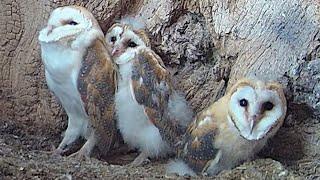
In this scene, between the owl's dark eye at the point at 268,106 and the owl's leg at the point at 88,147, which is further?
the owl's leg at the point at 88,147

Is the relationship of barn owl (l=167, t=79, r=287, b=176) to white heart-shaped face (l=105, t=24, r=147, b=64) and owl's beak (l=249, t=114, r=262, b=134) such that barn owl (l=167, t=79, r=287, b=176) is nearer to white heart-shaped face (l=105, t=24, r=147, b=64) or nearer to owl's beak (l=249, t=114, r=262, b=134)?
owl's beak (l=249, t=114, r=262, b=134)

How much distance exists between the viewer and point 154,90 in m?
2.65

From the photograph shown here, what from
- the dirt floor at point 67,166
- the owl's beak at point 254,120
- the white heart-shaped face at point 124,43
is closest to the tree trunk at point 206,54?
the dirt floor at point 67,166

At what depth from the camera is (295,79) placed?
2607 mm

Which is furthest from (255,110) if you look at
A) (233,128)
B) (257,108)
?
(233,128)

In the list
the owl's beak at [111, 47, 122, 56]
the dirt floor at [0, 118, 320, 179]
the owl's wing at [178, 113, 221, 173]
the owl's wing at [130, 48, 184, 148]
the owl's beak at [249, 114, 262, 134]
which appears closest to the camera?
the dirt floor at [0, 118, 320, 179]

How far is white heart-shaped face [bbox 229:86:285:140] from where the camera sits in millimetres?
2430

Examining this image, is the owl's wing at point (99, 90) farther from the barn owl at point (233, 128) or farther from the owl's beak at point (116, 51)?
the barn owl at point (233, 128)

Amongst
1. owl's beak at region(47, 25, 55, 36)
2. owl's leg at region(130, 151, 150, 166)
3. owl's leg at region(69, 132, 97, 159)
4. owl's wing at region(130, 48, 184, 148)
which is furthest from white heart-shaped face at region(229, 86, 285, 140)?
owl's beak at region(47, 25, 55, 36)

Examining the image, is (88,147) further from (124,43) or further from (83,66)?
(124,43)

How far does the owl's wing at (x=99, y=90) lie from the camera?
8.63 ft

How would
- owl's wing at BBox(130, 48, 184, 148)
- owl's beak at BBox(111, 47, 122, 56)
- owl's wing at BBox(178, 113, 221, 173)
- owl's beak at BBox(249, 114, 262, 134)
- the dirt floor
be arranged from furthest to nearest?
owl's beak at BBox(111, 47, 122, 56), owl's wing at BBox(130, 48, 184, 148), owl's wing at BBox(178, 113, 221, 173), owl's beak at BBox(249, 114, 262, 134), the dirt floor

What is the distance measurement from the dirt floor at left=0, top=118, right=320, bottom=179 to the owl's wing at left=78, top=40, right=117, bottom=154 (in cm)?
12

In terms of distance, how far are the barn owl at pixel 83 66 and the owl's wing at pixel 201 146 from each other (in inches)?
11.6
